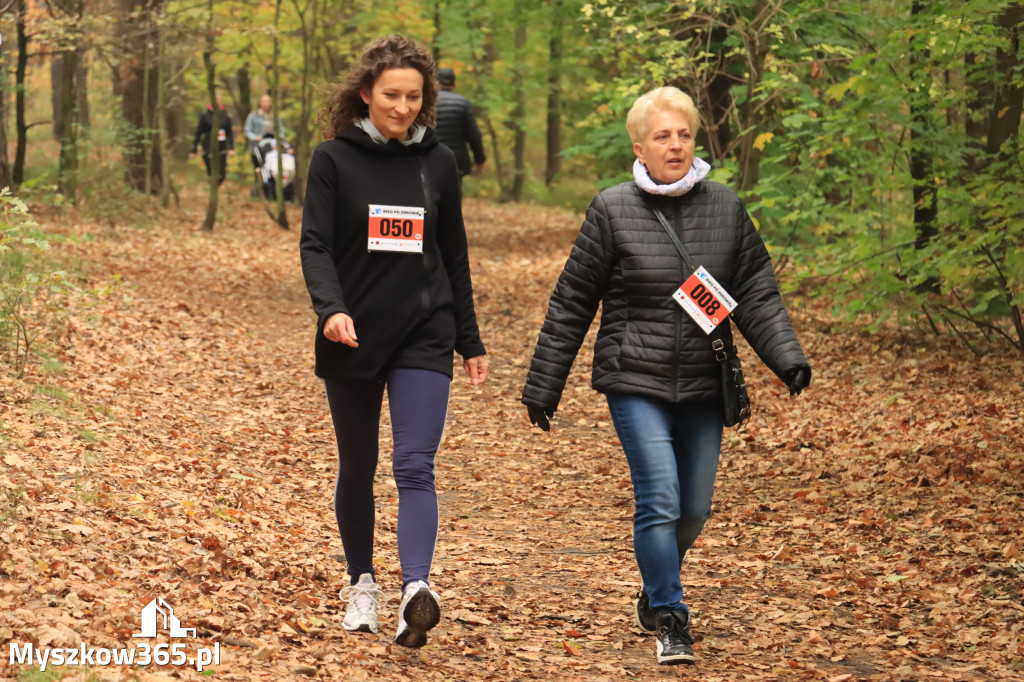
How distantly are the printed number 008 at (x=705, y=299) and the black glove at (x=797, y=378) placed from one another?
0.38 metres

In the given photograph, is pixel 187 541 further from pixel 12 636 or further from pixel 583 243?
pixel 583 243

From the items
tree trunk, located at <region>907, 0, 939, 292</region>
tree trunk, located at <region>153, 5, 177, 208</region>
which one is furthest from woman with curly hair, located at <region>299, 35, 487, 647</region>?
tree trunk, located at <region>153, 5, 177, 208</region>

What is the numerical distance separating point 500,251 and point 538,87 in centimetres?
997

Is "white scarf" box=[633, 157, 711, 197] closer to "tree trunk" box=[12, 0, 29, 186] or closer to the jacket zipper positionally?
the jacket zipper

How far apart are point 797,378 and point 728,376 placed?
266mm

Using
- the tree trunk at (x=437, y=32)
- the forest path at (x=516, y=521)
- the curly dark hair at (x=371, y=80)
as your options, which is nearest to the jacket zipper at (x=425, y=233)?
the curly dark hair at (x=371, y=80)

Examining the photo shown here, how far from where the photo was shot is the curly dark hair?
434 cm

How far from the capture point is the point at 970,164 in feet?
33.9

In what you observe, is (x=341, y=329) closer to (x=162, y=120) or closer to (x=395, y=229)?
(x=395, y=229)

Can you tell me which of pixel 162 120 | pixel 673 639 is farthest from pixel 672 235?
pixel 162 120

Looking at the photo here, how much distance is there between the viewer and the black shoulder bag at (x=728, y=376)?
438 cm

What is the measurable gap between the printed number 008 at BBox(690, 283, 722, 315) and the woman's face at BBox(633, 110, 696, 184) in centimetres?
46

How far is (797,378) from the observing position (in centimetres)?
436

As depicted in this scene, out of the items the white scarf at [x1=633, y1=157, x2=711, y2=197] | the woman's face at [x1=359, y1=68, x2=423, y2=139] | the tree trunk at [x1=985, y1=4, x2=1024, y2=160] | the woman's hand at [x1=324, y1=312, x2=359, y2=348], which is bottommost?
the woman's hand at [x1=324, y1=312, x2=359, y2=348]
